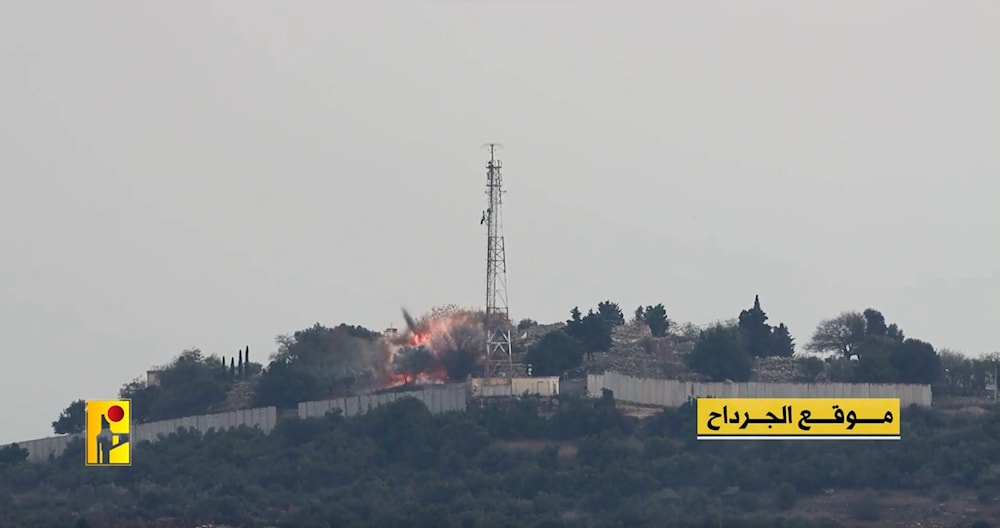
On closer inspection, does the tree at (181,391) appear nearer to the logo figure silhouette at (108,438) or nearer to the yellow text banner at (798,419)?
the logo figure silhouette at (108,438)

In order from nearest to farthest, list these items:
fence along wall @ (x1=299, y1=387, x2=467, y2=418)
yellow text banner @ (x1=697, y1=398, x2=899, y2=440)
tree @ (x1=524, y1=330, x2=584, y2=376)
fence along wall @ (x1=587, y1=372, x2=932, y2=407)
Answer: yellow text banner @ (x1=697, y1=398, x2=899, y2=440), fence along wall @ (x1=587, y1=372, x2=932, y2=407), fence along wall @ (x1=299, y1=387, x2=467, y2=418), tree @ (x1=524, y1=330, x2=584, y2=376)

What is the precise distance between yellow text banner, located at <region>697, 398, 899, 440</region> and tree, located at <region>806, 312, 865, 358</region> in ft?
79.0

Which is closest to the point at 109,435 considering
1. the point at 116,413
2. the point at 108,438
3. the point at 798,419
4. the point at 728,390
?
the point at 108,438

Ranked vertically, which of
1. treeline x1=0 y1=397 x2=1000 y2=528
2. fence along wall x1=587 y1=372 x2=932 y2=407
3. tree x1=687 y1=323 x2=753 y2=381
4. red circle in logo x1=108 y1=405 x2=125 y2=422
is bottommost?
treeline x1=0 y1=397 x2=1000 y2=528

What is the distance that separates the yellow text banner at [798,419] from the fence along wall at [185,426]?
27648mm

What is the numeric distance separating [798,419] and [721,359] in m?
32.2

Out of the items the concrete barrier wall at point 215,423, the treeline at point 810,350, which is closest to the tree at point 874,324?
the treeline at point 810,350

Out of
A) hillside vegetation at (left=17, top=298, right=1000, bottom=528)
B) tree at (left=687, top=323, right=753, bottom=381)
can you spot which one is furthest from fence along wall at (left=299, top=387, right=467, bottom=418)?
tree at (left=687, top=323, right=753, bottom=381)

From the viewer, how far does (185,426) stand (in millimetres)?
148750

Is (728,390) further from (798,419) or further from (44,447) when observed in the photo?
(44,447)

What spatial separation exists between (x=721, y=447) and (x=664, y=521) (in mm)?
18030

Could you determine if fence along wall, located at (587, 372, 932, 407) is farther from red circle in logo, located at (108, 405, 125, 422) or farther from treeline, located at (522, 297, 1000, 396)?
red circle in logo, located at (108, 405, 125, 422)

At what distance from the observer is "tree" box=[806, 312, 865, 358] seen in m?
163

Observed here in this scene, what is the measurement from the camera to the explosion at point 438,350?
15550 cm
